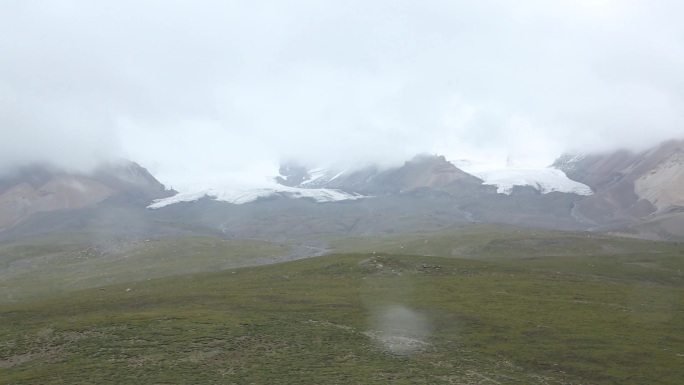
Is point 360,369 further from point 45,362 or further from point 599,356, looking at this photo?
point 45,362

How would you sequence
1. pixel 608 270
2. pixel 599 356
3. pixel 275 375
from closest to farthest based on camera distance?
pixel 275 375
pixel 599 356
pixel 608 270

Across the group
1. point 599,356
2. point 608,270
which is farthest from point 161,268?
point 599,356

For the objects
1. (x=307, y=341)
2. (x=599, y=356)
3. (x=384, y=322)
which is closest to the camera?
(x=599, y=356)

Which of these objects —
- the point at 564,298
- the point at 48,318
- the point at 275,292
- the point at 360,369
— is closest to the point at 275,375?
the point at 360,369

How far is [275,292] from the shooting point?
92625mm

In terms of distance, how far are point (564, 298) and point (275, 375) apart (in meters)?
52.5

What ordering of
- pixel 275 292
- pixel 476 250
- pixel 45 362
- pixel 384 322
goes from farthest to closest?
pixel 476 250 → pixel 275 292 → pixel 384 322 → pixel 45 362

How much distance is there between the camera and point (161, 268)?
604ft

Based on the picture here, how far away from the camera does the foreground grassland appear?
48.9 meters

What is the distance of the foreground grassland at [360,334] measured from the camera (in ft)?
161

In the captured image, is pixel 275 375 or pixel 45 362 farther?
pixel 45 362

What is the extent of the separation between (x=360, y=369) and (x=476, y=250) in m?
155

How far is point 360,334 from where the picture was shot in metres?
62.2

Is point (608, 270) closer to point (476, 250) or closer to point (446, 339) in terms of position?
point (476, 250)
